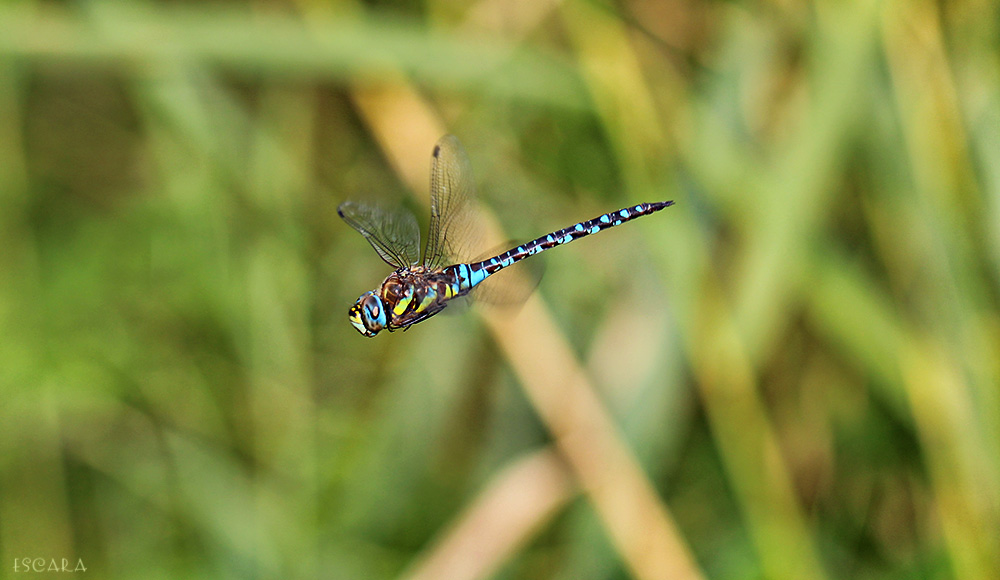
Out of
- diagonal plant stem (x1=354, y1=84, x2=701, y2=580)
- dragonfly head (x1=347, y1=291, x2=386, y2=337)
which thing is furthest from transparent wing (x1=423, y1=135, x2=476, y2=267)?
diagonal plant stem (x1=354, y1=84, x2=701, y2=580)

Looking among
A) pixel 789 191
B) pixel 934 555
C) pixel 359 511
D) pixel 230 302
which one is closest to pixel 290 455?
pixel 359 511

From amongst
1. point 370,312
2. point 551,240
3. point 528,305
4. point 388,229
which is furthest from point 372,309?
point 528,305

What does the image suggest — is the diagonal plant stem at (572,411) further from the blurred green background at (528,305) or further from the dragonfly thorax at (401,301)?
the dragonfly thorax at (401,301)

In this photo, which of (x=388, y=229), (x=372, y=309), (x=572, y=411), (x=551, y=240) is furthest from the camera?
(x=572, y=411)

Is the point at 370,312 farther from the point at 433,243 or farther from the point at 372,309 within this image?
the point at 433,243

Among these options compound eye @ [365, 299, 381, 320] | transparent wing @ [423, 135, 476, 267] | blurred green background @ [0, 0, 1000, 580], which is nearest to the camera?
compound eye @ [365, 299, 381, 320]

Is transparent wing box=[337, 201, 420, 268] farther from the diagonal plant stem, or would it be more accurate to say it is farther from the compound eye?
the diagonal plant stem

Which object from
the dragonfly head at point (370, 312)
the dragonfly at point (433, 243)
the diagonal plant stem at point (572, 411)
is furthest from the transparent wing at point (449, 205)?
the diagonal plant stem at point (572, 411)
